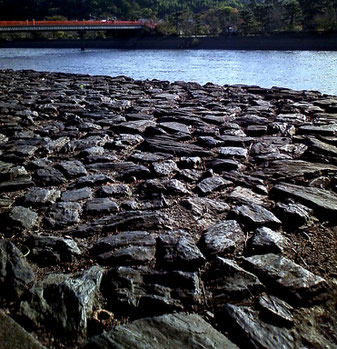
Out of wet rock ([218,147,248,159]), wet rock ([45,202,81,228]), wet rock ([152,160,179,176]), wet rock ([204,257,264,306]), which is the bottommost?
wet rock ([204,257,264,306])

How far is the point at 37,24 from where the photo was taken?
3462 centimetres

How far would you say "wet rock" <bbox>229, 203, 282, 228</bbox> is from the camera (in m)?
2.01

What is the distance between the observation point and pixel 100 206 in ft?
7.22

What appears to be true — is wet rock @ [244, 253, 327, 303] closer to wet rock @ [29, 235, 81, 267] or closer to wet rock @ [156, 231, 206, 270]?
wet rock @ [156, 231, 206, 270]

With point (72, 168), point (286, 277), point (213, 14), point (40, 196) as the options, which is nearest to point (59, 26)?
point (213, 14)

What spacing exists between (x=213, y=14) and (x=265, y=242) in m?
45.1

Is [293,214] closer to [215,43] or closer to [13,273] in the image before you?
[13,273]

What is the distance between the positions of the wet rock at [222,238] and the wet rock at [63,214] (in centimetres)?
78

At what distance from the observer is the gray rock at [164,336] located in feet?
4.03

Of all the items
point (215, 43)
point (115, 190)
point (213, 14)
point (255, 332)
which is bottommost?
point (255, 332)

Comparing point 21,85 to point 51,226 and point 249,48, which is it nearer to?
point 51,226

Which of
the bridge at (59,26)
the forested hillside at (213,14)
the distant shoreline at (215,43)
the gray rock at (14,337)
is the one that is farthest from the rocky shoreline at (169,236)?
the bridge at (59,26)

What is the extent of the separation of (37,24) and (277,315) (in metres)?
39.1

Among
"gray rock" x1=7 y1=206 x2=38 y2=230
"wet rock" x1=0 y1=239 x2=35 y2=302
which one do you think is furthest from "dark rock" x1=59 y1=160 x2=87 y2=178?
"wet rock" x1=0 y1=239 x2=35 y2=302
